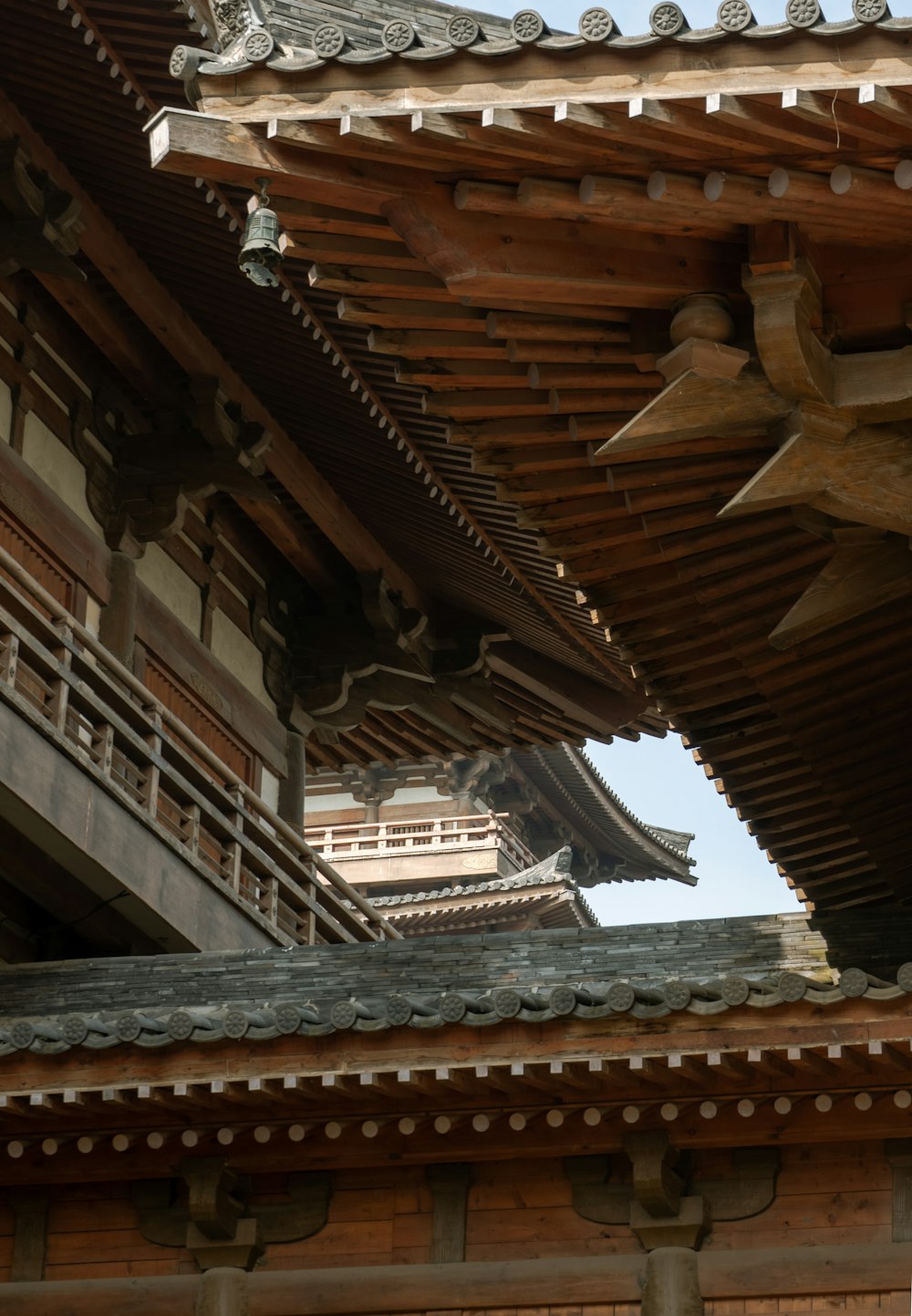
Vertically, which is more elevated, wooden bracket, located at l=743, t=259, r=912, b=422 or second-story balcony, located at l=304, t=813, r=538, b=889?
second-story balcony, located at l=304, t=813, r=538, b=889

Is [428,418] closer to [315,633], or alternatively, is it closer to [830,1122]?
[315,633]

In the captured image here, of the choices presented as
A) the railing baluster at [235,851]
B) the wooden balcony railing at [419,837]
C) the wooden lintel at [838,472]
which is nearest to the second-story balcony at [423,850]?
the wooden balcony railing at [419,837]

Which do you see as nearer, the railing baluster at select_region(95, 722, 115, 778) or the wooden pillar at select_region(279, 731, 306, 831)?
the railing baluster at select_region(95, 722, 115, 778)

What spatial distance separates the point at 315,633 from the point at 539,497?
314 inches

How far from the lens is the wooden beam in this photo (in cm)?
1370

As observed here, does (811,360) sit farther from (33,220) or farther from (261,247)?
(33,220)

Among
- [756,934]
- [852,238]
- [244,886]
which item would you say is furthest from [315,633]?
[852,238]

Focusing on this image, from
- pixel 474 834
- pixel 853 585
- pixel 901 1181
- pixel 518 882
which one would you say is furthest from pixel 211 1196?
pixel 474 834

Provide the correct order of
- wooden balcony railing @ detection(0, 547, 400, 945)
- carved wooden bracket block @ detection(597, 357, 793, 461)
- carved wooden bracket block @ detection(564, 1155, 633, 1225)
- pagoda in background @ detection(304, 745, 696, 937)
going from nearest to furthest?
1. carved wooden bracket block @ detection(597, 357, 793, 461)
2. carved wooden bracket block @ detection(564, 1155, 633, 1225)
3. wooden balcony railing @ detection(0, 547, 400, 945)
4. pagoda in background @ detection(304, 745, 696, 937)

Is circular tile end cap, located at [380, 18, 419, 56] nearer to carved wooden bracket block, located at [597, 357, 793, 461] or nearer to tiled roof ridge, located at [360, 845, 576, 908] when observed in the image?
carved wooden bracket block, located at [597, 357, 793, 461]

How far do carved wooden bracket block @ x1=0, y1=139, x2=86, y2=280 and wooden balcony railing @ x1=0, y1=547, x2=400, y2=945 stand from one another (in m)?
1.90

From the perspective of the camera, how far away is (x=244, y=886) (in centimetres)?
1483

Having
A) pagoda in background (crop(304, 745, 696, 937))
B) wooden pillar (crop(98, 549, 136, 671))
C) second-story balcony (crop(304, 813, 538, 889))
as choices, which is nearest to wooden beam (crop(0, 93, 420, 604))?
wooden pillar (crop(98, 549, 136, 671))

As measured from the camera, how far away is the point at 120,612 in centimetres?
1475
